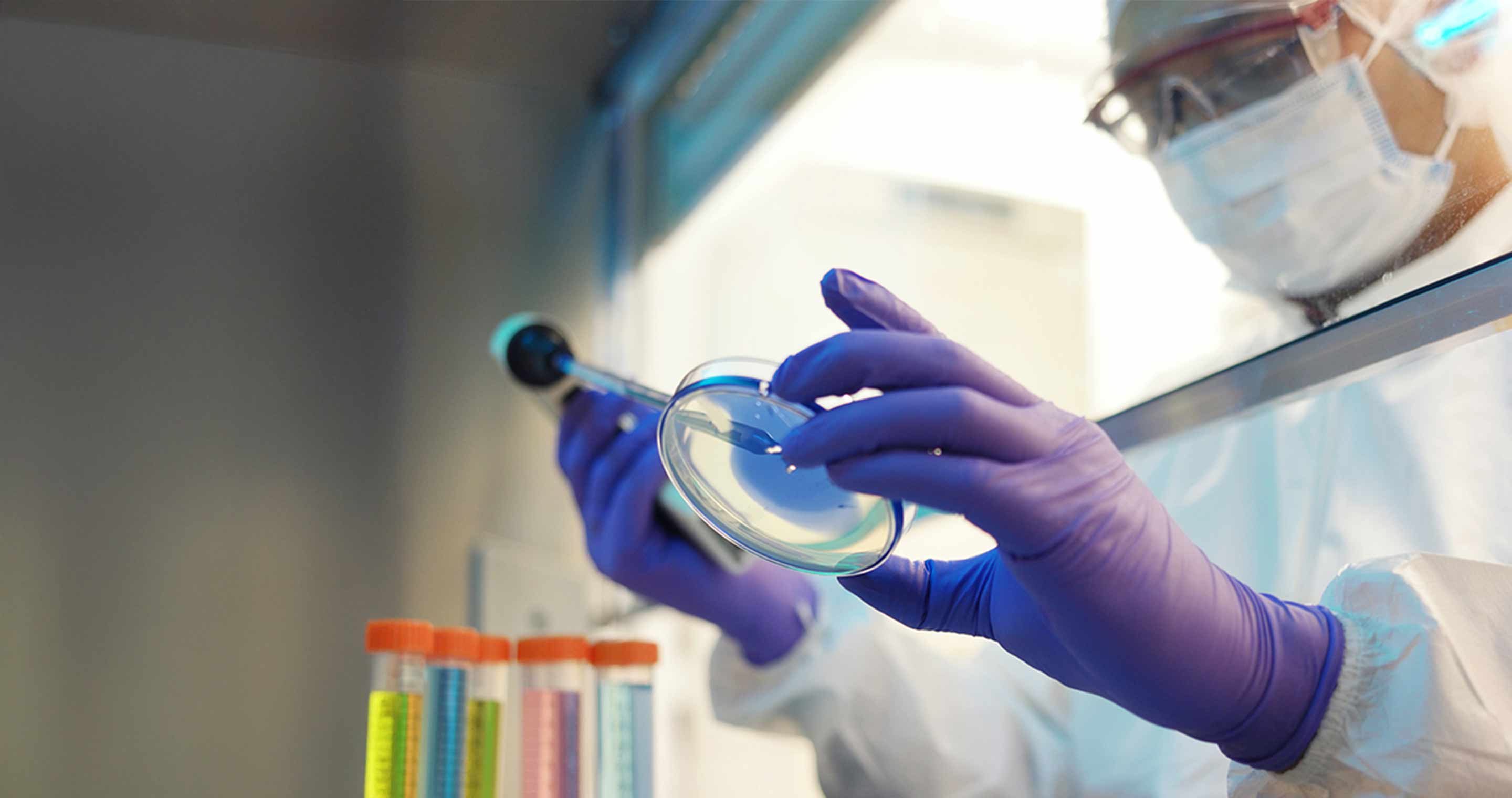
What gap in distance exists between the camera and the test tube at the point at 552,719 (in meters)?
0.96

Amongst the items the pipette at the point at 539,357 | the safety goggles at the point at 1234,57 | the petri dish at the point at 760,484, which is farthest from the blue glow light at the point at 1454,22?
the pipette at the point at 539,357

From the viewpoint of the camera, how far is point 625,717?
991 mm

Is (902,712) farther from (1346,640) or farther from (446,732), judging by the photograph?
(1346,640)

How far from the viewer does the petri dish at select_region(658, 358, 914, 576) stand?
1.91 feet

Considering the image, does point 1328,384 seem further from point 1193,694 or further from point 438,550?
point 438,550

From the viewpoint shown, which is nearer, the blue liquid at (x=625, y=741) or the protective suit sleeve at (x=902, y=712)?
the blue liquid at (x=625, y=741)

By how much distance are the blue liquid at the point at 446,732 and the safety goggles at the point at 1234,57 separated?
69 centimetres

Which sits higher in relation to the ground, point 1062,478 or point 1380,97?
point 1380,97

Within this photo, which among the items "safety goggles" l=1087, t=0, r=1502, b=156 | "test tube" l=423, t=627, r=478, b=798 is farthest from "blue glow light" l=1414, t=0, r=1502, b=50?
"test tube" l=423, t=627, r=478, b=798

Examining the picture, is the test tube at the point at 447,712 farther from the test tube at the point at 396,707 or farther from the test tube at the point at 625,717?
the test tube at the point at 625,717

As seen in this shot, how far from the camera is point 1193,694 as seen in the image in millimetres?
601

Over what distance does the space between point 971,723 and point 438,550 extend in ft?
2.11

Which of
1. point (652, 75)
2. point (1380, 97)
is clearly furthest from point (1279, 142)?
point (652, 75)

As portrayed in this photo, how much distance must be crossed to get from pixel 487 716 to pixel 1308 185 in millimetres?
731
